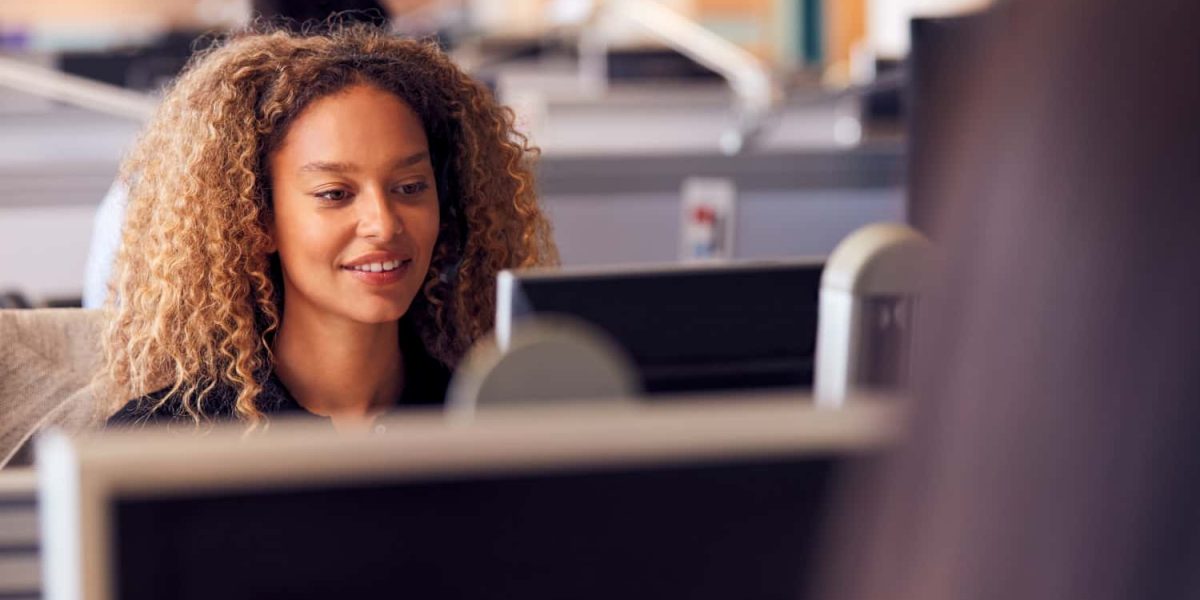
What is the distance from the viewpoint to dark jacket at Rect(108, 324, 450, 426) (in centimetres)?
139

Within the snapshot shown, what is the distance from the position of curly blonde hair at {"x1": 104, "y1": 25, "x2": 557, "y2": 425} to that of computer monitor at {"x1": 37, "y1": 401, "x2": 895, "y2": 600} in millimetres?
963

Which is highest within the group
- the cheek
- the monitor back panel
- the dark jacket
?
the cheek

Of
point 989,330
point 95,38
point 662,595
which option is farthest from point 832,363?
point 95,38

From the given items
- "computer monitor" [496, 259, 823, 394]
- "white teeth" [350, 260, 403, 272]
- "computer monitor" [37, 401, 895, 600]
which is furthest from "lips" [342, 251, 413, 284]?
"computer monitor" [37, 401, 895, 600]

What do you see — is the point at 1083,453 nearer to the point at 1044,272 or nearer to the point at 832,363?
the point at 1044,272

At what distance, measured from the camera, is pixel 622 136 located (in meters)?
4.20

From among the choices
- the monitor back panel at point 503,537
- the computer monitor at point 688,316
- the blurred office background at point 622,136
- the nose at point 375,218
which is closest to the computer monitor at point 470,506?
the monitor back panel at point 503,537

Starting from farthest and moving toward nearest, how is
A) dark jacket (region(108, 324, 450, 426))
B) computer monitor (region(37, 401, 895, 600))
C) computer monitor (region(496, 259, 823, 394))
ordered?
1. dark jacket (region(108, 324, 450, 426))
2. computer monitor (region(496, 259, 823, 394))
3. computer monitor (region(37, 401, 895, 600))

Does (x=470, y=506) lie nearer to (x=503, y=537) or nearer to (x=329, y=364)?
(x=503, y=537)

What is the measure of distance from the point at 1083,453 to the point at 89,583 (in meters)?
0.28

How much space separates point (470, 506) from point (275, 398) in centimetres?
102

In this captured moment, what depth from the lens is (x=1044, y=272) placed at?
340 mm

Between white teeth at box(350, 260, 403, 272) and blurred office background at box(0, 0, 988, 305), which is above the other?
blurred office background at box(0, 0, 988, 305)

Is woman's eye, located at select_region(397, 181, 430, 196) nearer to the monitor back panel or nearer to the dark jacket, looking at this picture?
the dark jacket
